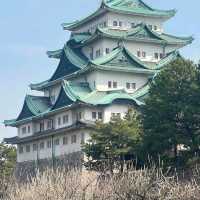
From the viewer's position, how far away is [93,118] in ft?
175

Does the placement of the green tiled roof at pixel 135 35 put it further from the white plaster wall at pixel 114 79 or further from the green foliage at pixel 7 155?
the green foliage at pixel 7 155

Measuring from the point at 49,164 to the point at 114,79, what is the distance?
32.3 ft

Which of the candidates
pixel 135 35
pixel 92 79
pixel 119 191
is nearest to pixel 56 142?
pixel 92 79

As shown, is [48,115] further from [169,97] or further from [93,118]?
[169,97]

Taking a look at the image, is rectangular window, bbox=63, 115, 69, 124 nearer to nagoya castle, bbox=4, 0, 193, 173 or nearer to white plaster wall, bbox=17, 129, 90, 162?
nagoya castle, bbox=4, 0, 193, 173

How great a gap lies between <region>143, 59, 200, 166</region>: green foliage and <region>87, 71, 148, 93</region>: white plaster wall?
1628 centimetres

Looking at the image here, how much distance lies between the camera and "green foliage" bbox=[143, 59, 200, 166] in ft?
124

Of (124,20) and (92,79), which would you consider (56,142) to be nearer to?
(92,79)

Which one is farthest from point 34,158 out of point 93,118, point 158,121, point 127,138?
point 158,121

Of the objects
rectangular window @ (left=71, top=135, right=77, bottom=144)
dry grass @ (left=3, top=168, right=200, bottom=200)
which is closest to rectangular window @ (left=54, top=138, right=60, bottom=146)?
rectangular window @ (left=71, top=135, right=77, bottom=144)

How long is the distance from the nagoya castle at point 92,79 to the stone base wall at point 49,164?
10 centimetres

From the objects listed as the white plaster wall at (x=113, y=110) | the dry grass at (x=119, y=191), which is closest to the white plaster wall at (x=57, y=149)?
the white plaster wall at (x=113, y=110)

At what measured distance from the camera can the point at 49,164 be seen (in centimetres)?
5675

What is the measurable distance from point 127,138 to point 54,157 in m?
15.4
